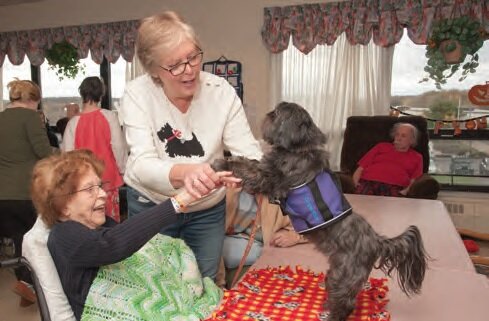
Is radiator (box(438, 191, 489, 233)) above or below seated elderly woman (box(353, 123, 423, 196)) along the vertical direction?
below

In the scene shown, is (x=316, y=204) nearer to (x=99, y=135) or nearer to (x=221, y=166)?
(x=221, y=166)

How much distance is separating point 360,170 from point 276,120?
2.93 metres

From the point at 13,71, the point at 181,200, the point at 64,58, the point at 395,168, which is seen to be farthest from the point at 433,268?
the point at 13,71

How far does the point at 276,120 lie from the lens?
115cm

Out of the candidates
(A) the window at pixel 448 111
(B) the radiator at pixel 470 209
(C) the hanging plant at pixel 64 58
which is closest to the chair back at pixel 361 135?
(A) the window at pixel 448 111

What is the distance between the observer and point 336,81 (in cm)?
439

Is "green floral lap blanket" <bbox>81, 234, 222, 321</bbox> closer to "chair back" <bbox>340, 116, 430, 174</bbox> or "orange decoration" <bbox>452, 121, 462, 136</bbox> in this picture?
"chair back" <bbox>340, 116, 430, 174</bbox>

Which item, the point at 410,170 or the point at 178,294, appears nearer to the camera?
the point at 178,294

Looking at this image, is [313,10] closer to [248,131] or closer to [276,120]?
[248,131]

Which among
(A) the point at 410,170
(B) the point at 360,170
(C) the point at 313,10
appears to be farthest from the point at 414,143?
(C) the point at 313,10

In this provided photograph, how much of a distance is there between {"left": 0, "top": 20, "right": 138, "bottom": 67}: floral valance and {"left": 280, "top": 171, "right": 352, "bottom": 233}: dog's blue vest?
4.59 m

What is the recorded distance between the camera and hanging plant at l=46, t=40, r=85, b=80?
5363mm

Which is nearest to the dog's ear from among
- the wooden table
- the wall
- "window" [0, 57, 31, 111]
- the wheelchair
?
the wooden table

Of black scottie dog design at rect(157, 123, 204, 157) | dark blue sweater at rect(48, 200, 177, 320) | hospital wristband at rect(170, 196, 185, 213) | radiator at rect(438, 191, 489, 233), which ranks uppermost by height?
black scottie dog design at rect(157, 123, 204, 157)
